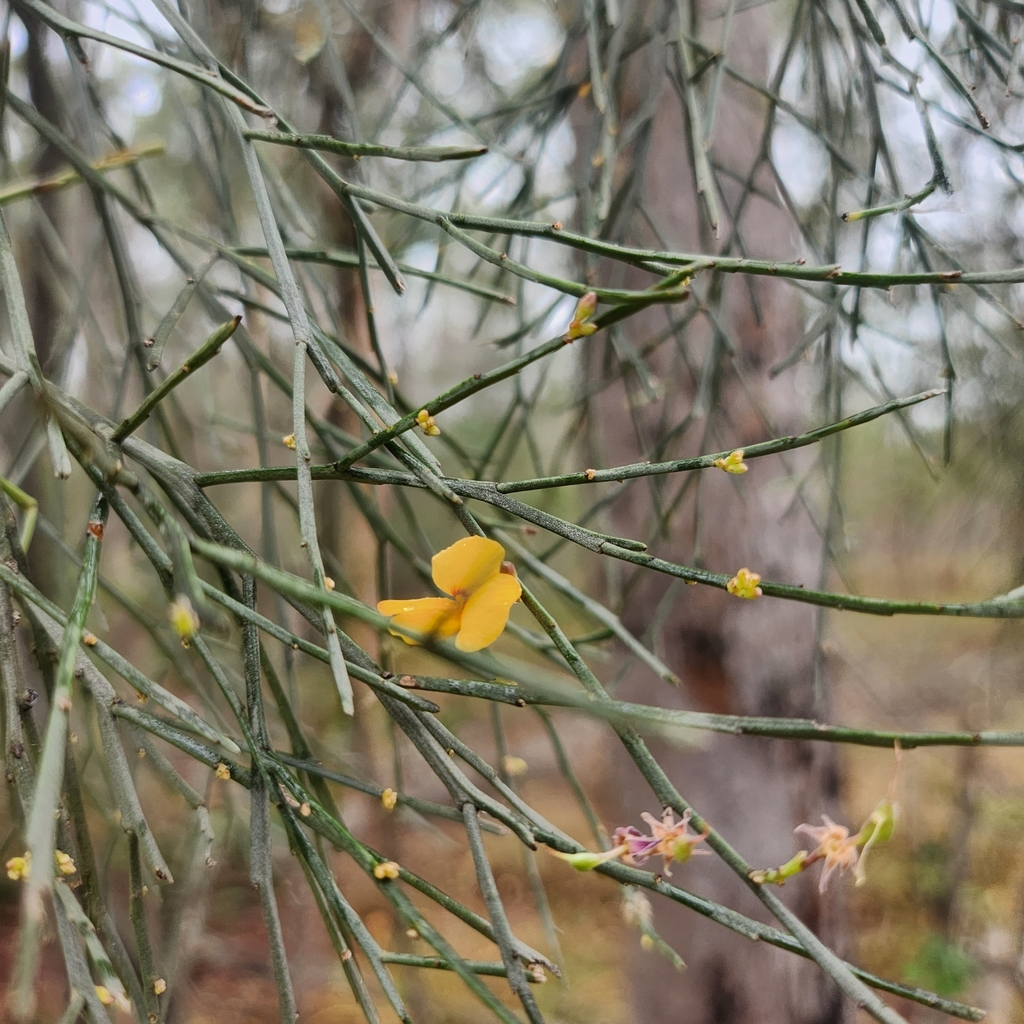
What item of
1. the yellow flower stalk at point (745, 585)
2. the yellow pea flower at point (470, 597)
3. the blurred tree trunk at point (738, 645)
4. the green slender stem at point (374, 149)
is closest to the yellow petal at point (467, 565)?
the yellow pea flower at point (470, 597)

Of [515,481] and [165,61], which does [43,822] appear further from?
[515,481]

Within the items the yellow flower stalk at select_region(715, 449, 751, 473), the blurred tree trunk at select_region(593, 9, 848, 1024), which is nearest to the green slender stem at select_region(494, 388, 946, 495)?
the yellow flower stalk at select_region(715, 449, 751, 473)

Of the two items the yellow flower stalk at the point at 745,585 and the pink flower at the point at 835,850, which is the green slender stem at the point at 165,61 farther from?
the pink flower at the point at 835,850

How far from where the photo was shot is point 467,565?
50cm

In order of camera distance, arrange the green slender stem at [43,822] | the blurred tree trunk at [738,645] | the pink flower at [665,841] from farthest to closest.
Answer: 1. the blurred tree trunk at [738,645]
2. the pink flower at [665,841]
3. the green slender stem at [43,822]

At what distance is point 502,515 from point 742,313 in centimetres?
62

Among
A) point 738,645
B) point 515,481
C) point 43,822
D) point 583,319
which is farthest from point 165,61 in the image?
point 738,645

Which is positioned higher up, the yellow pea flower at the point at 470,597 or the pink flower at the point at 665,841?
the yellow pea flower at the point at 470,597

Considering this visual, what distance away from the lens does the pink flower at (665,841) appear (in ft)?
1.35

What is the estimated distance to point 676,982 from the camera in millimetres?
1624

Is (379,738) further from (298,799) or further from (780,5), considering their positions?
(298,799)

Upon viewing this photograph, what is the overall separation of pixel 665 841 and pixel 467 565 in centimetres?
19

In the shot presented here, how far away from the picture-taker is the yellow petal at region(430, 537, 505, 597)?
487mm

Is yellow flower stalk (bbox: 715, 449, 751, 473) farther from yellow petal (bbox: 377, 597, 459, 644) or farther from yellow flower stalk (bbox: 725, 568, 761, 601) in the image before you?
yellow petal (bbox: 377, 597, 459, 644)
